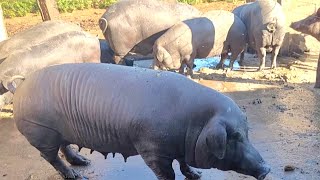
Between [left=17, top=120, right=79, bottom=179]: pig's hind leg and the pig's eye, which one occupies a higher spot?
the pig's eye

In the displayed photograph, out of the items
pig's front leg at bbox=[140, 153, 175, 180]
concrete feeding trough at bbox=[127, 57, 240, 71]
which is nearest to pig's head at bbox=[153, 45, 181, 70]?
concrete feeding trough at bbox=[127, 57, 240, 71]

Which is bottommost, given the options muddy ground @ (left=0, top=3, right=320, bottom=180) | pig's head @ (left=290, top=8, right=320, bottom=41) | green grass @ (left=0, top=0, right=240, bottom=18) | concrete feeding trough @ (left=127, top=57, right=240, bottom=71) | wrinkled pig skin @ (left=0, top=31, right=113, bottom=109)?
green grass @ (left=0, top=0, right=240, bottom=18)

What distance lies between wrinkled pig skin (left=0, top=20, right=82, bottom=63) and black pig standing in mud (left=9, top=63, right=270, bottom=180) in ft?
9.40

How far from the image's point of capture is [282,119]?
20.0ft

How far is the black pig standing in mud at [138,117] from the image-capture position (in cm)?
367

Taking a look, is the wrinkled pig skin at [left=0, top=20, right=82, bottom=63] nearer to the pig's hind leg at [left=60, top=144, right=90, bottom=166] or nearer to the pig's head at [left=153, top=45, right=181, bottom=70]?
the pig's head at [left=153, top=45, right=181, bottom=70]

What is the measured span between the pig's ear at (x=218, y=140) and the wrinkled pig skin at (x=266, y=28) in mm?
4914

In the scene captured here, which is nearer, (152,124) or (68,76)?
(152,124)

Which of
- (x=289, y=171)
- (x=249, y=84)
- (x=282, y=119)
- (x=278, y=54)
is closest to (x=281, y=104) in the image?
(x=282, y=119)

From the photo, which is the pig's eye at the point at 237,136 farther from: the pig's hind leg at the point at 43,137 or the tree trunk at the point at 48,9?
the tree trunk at the point at 48,9

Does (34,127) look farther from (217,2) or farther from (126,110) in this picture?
(217,2)

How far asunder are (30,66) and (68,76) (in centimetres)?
270

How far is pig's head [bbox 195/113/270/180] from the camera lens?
3523 mm

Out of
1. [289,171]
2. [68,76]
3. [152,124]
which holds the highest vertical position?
[68,76]
